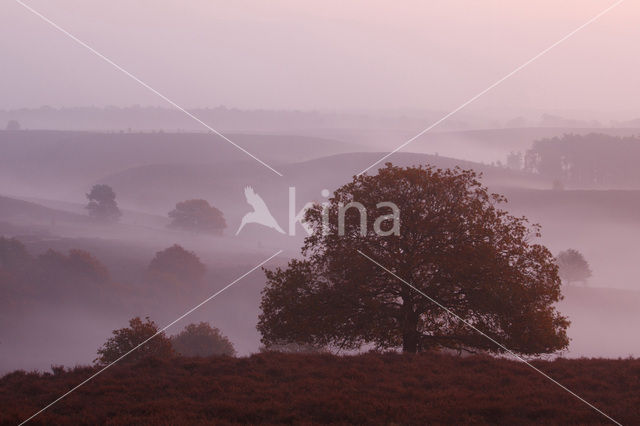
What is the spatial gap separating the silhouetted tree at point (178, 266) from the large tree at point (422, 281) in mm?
80765

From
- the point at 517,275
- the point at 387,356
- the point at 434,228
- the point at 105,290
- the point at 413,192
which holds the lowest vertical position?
the point at 105,290

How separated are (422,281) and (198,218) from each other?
5297 inches

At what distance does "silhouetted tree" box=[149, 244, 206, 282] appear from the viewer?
348 ft

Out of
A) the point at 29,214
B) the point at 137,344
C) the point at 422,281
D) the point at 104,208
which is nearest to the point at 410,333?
the point at 422,281

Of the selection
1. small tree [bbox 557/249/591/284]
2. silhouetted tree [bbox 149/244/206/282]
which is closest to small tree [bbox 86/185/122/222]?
silhouetted tree [bbox 149/244/206/282]

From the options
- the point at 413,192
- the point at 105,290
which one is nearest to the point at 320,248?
the point at 413,192

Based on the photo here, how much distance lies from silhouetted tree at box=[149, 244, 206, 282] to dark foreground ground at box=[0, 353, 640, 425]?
85.4 metres

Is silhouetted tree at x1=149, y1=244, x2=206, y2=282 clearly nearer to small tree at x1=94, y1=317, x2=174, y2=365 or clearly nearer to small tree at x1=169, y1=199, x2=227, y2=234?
small tree at x1=169, y1=199, x2=227, y2=234

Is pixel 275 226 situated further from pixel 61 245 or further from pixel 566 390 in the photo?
pixel 566 390

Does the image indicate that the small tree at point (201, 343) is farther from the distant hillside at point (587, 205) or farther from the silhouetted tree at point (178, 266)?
the distant hillside at point (587, 205)

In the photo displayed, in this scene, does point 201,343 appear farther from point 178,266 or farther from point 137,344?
point 178,266

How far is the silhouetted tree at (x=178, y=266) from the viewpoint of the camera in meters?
106

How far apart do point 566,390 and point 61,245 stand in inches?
4873

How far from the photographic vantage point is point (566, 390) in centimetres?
1772
